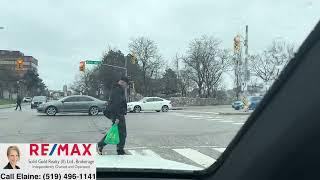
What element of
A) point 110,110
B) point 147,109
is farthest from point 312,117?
point 147,109

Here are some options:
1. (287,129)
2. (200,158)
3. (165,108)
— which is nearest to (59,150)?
(287,129)

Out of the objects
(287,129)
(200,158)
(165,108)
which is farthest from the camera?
(165,108)

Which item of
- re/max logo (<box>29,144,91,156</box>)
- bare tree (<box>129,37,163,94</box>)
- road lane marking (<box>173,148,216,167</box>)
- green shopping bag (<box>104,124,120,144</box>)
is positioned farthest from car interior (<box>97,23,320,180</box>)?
green shopping bag (<box>104,124,120,144</box>)

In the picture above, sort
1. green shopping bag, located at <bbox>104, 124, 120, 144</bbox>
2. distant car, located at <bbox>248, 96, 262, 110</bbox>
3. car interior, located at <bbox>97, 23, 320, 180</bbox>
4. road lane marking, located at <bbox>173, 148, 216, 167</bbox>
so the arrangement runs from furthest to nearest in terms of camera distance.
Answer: green shopping bag, located at <bbox>104, 124, 120, 144</bbox>
road lane marking, located at <bbox>173, 148, 216, 167</bbox>
distant car, located at <bbox>248, 96, 262, 110</bbox>
car interior, located at <bbox>97, 23, 320, 180</bbox>

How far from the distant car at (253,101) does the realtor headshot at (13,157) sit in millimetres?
982

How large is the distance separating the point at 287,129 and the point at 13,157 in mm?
1143

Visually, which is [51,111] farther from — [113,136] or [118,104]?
[113,136]

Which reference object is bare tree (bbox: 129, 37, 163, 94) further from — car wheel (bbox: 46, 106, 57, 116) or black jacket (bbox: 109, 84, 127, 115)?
car wheel (bbox: 46, 106, 57, 116)

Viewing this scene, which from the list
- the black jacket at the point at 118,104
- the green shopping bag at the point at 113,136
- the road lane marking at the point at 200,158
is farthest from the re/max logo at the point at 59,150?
the black jacket at the point at 118,104

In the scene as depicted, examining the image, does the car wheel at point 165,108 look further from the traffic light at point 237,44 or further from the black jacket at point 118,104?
the traffic light at point 237,44

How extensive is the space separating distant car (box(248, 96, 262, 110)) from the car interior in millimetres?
32

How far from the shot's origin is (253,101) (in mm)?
2145

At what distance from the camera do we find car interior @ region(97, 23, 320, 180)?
186 cm

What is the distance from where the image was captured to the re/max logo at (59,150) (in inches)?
92.4
